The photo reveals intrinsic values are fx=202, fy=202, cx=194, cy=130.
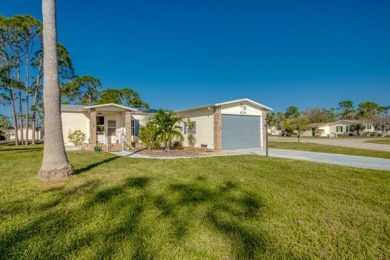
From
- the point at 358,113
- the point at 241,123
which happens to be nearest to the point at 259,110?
the point at 241,123

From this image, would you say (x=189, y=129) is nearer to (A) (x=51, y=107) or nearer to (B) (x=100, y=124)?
(B) (x=100, y=124)

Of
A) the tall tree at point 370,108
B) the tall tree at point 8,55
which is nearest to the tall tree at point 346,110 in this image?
the tall tree at point 370,108

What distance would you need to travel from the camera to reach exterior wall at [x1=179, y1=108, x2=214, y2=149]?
14.7 m

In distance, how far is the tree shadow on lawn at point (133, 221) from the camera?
8.56ft

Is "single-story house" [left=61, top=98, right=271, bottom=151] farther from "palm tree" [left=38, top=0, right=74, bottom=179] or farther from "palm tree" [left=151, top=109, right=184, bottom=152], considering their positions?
"palm tree" [left=38, top=0, right=74, bottom=179]

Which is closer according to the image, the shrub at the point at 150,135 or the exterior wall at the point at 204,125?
the shrub at the point at 150,135

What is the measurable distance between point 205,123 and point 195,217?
11991 millimetres

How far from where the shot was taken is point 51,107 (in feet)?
18.6

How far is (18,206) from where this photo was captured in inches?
154

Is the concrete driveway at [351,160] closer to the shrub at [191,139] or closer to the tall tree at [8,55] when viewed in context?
the shrub at [191,139]

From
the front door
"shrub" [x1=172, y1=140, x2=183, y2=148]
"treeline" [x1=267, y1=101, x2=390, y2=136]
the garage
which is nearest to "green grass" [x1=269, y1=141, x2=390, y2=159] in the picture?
Result: the garage

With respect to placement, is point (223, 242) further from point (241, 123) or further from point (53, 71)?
point (241, 123)

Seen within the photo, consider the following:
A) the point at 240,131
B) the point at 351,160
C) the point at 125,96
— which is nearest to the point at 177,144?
the point at 240,131

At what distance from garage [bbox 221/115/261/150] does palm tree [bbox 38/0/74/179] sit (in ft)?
34.4
